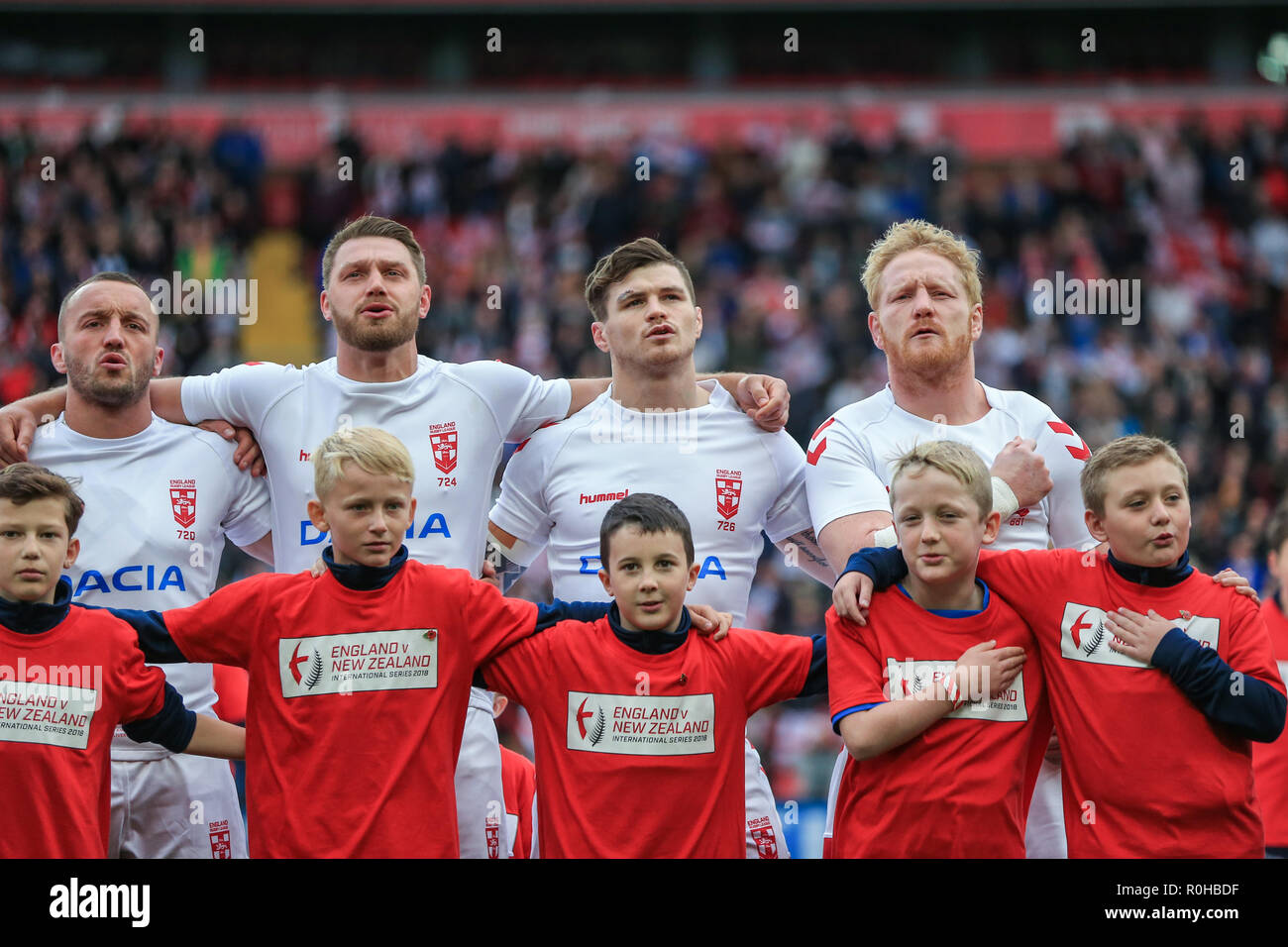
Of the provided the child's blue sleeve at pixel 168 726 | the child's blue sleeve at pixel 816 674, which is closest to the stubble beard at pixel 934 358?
the child's blue sleeve at pixel 816 674

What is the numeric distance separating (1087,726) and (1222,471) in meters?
10.3

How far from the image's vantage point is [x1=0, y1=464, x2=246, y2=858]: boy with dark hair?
13.1 ft

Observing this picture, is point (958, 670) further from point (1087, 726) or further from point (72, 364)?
point (72, 364)

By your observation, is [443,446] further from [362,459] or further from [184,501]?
[184,501]

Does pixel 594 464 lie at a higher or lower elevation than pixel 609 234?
lower

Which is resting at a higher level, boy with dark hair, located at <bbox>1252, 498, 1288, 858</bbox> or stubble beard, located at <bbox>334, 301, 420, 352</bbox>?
stubble beard, located at <bbox>334, 301, 420, 352</bbox>

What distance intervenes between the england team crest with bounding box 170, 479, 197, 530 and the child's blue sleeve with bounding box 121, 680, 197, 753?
2.74ft

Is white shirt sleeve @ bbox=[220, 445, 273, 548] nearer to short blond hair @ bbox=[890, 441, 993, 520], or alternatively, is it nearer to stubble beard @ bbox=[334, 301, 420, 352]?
stubble beard @ bbox=[334, 301, 420, 352]

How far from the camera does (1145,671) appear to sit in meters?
3.95

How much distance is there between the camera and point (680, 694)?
160 inches

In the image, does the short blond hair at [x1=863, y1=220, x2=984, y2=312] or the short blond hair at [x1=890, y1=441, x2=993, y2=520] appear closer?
the short blond hair at [x1=890, y1=441, x2=993, y2=520]

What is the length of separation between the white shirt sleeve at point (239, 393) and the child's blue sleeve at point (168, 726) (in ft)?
3.87

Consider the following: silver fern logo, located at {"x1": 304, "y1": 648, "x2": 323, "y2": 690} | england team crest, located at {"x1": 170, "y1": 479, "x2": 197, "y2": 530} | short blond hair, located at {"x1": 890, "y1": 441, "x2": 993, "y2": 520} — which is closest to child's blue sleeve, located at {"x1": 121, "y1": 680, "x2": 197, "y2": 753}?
silver fern logo, located at {"x1": 304, "y1": 648, "x2": 323, "y2": 690}
